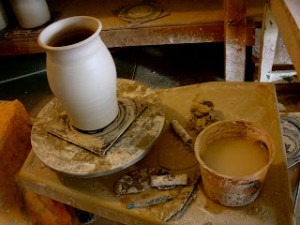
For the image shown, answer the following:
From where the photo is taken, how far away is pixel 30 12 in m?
2.00

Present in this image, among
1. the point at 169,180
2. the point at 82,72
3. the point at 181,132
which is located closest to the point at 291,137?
the point at 181,132

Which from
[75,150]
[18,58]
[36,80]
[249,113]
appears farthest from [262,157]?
[18,58]

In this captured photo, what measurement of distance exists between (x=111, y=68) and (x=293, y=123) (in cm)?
91

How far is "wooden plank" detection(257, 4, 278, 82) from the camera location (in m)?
1.59

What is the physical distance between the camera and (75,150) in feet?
3.47

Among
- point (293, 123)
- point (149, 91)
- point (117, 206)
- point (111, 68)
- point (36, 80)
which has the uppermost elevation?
point (111, 68)

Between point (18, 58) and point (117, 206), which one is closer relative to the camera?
point (117, 206)

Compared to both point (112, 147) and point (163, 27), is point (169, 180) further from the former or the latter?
point (163, 27)

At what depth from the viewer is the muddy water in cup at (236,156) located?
2.95ft

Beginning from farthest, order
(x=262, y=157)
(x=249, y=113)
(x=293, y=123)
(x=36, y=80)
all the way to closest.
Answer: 1. (x=36, y=80)
2. (x=293, y=123)
3. (x=249, y=113)
4. (x=262, y=157)

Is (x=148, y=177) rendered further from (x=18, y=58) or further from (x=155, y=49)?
(x=18, y=58)

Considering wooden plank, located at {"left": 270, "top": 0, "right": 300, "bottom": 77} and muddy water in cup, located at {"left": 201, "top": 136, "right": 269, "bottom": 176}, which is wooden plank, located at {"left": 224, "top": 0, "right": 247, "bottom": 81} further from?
muddy water in cup, located at {"left": 201, "top": 136, "right": 269, "bottom": 176}

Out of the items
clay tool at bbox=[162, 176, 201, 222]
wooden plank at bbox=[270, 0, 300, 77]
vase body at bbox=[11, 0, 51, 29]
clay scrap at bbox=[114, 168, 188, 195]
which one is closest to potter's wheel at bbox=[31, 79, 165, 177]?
clay scrap at bbox=[114, 168, 188, 195]

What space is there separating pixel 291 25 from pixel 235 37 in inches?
27.0
